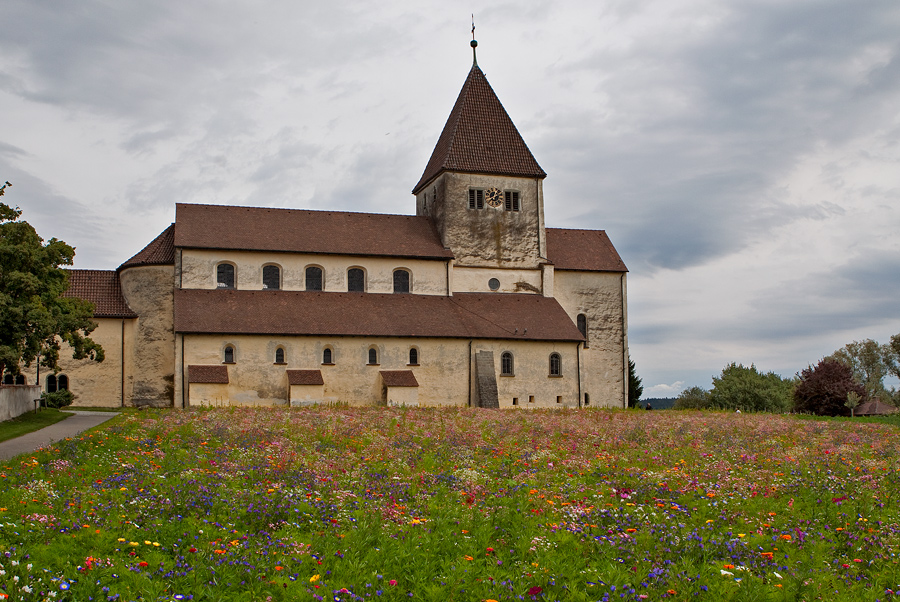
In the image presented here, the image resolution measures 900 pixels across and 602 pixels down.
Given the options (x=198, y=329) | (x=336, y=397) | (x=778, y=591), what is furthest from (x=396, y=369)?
(x=778, y=591)

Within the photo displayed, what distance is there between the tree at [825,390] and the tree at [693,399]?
21.6ft

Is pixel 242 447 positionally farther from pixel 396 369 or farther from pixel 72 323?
pixel 396 369

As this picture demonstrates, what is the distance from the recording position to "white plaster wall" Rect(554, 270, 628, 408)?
47688 millimetres

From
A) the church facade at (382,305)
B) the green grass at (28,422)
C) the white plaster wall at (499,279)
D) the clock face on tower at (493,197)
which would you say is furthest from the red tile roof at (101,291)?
the clock face on tower at (493,197)

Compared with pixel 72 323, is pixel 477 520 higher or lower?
lower

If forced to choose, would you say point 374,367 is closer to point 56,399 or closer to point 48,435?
point 56,399

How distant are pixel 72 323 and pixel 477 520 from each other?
25504 mm

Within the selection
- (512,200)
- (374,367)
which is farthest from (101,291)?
(512,200)

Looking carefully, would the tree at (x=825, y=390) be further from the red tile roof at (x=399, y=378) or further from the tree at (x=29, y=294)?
the tree at (x=29, y=294)

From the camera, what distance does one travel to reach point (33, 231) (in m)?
30.5

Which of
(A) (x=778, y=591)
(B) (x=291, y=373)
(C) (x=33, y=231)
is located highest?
(C) (x=33, y=231)

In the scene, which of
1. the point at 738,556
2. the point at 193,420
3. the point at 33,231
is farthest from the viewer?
the point at 33,231

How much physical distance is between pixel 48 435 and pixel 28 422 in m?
5.87

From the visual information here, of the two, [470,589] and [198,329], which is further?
[198,329]
